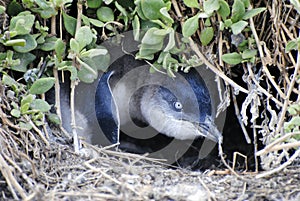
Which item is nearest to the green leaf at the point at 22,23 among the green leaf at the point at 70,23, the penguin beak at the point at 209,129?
the green leaf at the point at 70,23

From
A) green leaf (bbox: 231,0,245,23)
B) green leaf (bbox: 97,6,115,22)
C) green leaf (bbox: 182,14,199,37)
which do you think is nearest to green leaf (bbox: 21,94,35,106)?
green leaf (bbox: 97,6,115,22)

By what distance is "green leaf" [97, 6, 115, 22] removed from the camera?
110 inches

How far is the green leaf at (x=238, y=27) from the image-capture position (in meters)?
2.58

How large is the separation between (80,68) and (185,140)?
924 millimetres

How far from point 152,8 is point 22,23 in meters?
0.62

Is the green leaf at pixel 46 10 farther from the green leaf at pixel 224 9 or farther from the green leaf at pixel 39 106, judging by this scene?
the green leaf at pixel 224 9

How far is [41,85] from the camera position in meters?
2.48

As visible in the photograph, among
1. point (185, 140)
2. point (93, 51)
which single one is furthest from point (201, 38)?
point (185, 140)

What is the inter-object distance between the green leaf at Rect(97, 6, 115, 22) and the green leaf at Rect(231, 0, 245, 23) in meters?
0.63

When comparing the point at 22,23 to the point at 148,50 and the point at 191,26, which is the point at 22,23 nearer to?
the point at 148,50

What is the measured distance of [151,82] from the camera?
10.8 feet

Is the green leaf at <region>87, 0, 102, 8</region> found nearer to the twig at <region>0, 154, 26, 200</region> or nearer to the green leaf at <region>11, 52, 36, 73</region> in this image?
the green leaf at <region>11, 52, 36, 73</region>

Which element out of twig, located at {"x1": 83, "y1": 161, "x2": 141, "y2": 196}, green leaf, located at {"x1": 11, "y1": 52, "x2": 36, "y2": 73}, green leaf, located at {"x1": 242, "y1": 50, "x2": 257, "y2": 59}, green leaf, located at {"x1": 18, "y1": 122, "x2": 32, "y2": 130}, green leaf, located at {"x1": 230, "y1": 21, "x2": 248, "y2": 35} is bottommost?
twig, located at {"x1": 83, "y1": 161, "x2": 141, "y2": 196}

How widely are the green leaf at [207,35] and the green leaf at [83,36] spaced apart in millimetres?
567
